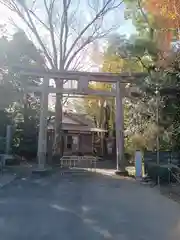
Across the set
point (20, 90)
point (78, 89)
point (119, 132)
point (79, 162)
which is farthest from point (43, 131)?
point (79, 162)

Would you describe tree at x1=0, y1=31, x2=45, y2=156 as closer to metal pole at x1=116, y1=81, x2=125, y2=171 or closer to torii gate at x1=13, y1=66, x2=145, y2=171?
torii gate at x1=13, y1=66, x2=145, y2=171

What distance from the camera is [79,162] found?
21406 millimetres

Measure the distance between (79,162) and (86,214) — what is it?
1414 centimetres

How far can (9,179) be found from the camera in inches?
543

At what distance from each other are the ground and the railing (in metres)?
8.83

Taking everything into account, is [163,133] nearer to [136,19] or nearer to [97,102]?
[136,19]

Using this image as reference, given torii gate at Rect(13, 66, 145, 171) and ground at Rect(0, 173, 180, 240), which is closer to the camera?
ground at Rect(0, 173, 180, 240)

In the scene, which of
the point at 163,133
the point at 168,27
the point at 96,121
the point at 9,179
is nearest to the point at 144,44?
the point at 168,27

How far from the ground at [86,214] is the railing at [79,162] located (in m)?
8.83

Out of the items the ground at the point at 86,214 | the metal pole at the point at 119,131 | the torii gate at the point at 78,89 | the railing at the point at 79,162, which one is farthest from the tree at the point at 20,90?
the ground at the point at 86,214

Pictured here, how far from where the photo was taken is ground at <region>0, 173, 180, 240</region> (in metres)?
5.67

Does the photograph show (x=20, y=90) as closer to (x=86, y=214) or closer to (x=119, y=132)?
(x=119, y=132)

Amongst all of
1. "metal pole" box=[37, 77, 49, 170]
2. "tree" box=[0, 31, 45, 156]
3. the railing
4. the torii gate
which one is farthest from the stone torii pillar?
"tree" box=[0, 31, 45, 156]

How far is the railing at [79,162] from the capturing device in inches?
803
